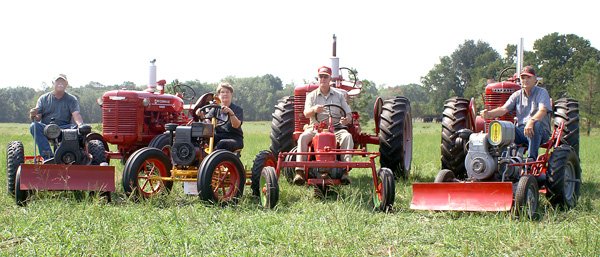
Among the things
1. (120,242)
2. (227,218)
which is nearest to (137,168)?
(227,218)

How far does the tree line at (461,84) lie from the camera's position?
42.2 m

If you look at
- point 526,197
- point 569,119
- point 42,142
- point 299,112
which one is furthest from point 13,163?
point 569,119

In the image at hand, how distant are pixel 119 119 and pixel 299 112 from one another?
2754mm

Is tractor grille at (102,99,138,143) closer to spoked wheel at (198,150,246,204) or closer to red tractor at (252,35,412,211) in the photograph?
red tractor at (252,35,412,211)

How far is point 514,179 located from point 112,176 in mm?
3753

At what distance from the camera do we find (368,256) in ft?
14.6

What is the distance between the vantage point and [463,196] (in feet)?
20.4

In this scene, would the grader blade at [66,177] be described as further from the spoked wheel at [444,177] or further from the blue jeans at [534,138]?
the blue jeans at [534,138]

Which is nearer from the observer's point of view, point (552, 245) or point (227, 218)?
point (552, 245)

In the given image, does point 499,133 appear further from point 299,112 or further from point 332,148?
point 299,112

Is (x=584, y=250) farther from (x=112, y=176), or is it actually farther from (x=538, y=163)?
(x=112, y=176)

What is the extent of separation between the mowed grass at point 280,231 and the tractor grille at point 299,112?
244 cm

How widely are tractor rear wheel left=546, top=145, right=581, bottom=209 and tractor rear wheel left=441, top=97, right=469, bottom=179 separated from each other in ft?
6.23

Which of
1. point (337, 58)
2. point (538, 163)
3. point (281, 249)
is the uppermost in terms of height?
point (337, 58)
